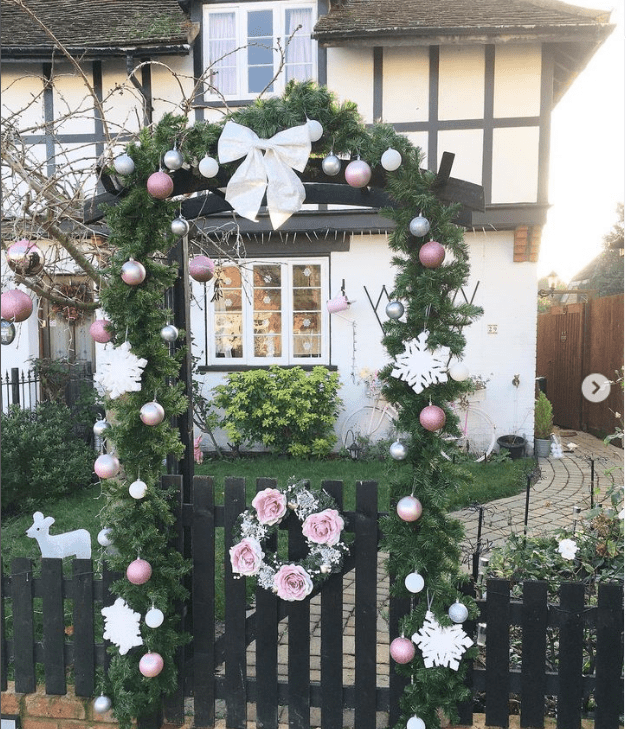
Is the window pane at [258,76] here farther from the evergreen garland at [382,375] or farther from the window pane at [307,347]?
the evergreen garland at [382,375]

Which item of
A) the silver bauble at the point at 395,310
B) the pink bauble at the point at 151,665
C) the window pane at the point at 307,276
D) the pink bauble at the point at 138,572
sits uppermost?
the window pane at the point at 307,276

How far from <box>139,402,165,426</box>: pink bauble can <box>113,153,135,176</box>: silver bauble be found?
0.99 metres

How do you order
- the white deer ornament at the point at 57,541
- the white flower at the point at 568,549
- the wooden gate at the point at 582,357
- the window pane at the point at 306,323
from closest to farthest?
the white flower at the point at 568,549 → the white deer ornament at the point at 57,541 → the window pane at the point at 306,323 → the wooden gate at the point at 582,357

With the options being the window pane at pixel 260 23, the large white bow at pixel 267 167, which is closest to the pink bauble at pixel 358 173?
the large white bow at pixel 267 167

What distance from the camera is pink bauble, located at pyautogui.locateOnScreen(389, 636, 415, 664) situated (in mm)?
2182

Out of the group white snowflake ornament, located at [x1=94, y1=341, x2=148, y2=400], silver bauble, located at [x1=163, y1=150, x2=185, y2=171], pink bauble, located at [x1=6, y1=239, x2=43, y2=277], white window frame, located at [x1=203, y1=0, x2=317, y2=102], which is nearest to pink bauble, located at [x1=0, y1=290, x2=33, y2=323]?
pink bauble, located at [x1=6, y1=239, x2=43, y2=277]

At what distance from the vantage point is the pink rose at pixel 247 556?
2.31 m

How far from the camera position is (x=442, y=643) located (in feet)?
7.11

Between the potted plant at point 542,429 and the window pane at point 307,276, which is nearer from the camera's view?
the potted plant at point 542,429

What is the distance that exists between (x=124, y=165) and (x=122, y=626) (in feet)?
6.49

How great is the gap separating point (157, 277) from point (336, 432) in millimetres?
5896

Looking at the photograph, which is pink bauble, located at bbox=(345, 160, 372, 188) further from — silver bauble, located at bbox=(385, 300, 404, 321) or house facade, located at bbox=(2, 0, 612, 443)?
house facade, located at bbox=(2, 0, 612, 443)

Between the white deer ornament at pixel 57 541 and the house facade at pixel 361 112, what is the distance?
4.36 metres

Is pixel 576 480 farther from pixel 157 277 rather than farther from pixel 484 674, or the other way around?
pixel 157 277
